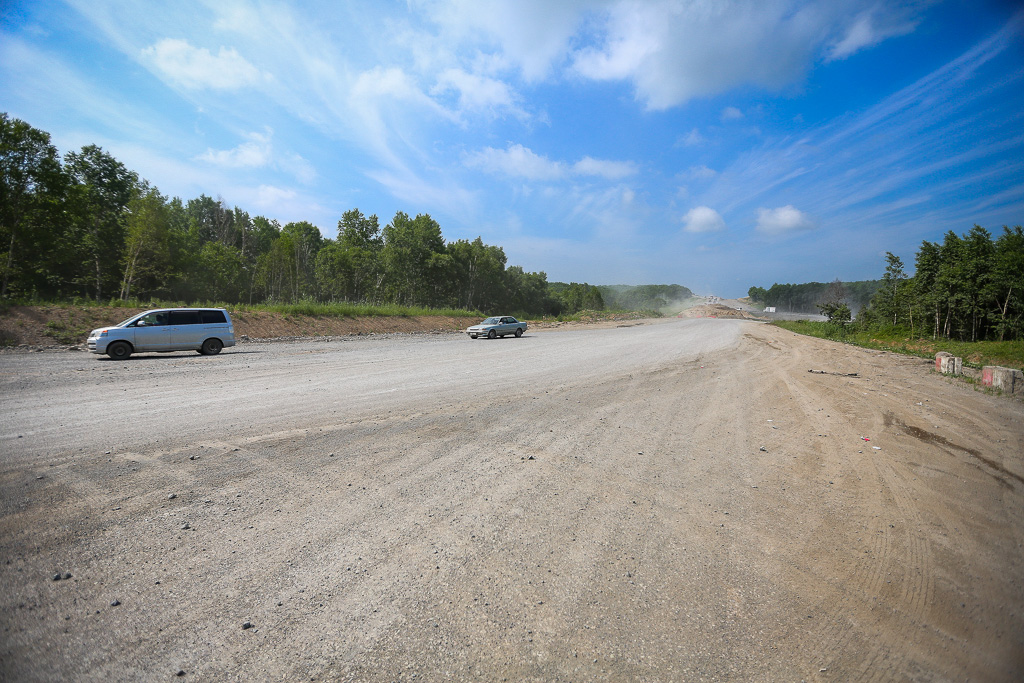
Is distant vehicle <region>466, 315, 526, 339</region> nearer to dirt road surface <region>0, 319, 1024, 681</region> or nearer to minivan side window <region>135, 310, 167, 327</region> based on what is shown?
minivan side window <region>135, 310, 167, 327</region>

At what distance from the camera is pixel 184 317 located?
16484mm

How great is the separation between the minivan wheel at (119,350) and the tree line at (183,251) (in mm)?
13295

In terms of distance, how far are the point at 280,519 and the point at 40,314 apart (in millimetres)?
26389

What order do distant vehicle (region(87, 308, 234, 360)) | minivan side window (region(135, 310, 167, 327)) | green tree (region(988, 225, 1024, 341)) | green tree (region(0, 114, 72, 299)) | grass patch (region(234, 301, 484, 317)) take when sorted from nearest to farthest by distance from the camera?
distant vehicle (region(87, 308, 234, 360))
minivan side window (region(135, 310, 167, 327))
green tree (region(988, 225, 1024, 341))
green tree (region(0, 114, 72, 299))
grass patch (region(234, 301, 484, 317))

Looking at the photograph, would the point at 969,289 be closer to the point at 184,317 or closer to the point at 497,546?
the point at 497,546

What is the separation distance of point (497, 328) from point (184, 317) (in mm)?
19061

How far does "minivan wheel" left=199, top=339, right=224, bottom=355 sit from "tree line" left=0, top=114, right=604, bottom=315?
1388 cm

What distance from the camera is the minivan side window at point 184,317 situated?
16.3 meters

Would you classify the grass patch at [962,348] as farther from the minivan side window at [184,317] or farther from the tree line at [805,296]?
the tree line at [805,296]

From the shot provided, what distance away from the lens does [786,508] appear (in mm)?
4152

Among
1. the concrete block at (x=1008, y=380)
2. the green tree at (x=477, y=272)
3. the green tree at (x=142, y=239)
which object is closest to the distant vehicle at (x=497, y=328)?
the concrete block at (x=1008, y=380)

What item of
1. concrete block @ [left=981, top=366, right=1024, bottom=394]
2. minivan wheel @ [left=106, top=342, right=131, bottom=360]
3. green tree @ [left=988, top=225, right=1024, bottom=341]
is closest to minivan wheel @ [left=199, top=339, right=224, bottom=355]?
minivan wheel @ [left=106, top=342, right=131, bottom=360]

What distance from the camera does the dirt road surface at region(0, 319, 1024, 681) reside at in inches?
90.6

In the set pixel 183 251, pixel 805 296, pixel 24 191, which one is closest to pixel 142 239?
pixel 24 191
